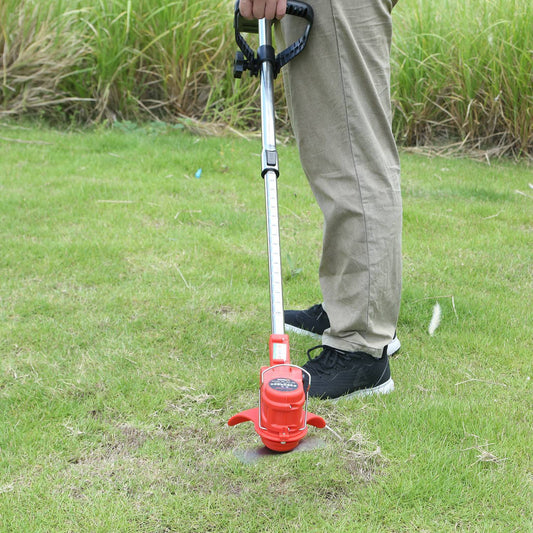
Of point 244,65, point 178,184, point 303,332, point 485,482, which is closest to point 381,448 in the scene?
point 485,482

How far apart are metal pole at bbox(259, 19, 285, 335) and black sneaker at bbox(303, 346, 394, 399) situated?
270mm

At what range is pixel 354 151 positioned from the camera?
69.4 inches

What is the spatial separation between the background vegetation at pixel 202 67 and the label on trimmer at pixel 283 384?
4.04 meters

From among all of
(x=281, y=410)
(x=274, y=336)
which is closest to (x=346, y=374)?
(x=274, y=336)

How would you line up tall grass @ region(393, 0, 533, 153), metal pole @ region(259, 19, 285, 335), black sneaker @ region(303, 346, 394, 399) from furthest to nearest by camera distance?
tall grass @ region(393, 0, 533, 153)
black sneaker @ region(303, 346, 394, 399)
metal pole @ region(259, 19, 285, 335)

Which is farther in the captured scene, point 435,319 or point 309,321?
point 435,319

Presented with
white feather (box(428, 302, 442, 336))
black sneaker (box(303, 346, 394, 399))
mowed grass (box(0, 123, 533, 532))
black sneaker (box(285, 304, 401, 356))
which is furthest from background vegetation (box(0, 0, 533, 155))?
black sneaker (box(303, 346, 394, 399))

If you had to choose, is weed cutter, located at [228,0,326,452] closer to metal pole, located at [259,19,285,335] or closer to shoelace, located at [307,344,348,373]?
metal pole, located at [259,19,285,335]

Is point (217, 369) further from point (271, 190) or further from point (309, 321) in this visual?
point (271, 190)

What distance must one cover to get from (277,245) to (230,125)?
3770 millimetres

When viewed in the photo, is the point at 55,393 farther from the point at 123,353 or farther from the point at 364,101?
the point at 364,101

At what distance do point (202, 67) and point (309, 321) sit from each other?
11.5 feet

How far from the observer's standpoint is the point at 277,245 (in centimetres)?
170

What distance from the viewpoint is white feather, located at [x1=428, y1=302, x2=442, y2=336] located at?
2422 millimetres
